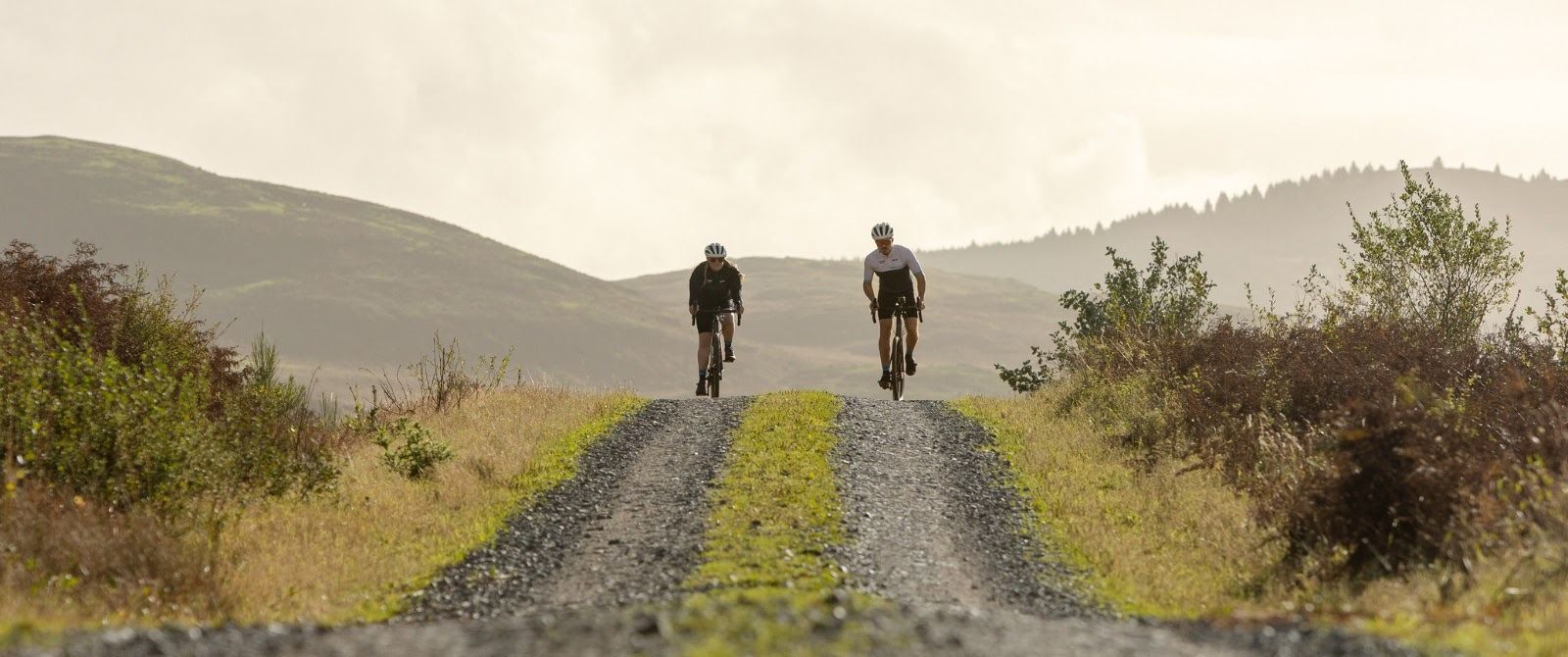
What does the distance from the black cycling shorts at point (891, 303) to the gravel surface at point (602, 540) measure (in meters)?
4.67

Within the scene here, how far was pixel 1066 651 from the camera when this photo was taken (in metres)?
7.55

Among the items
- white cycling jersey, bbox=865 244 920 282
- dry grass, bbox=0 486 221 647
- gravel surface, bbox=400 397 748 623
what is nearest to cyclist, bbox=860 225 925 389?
white cycling jersey, bbox=865 244 920 282

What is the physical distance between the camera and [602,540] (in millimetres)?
13594

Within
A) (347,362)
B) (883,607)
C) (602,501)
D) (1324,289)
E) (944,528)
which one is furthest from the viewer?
(347,362)

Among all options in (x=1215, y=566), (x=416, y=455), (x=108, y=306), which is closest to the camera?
(x=1215, y=566)

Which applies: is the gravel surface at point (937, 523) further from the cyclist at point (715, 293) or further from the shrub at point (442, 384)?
the shrub at point (442, 384)

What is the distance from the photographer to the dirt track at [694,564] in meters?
7.75

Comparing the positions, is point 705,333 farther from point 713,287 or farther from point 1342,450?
point 1342,450

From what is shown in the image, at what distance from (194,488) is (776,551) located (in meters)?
5.71

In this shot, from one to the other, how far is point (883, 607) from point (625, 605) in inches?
112

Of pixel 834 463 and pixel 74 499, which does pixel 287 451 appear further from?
pixel 834 463

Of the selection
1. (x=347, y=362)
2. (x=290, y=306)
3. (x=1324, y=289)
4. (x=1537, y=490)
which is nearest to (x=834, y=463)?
(x=1537, y=490)

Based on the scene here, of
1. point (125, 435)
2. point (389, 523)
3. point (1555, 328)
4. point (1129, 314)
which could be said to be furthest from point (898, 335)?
point (125, 435)

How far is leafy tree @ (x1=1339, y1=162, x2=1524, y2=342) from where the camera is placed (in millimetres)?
26531
